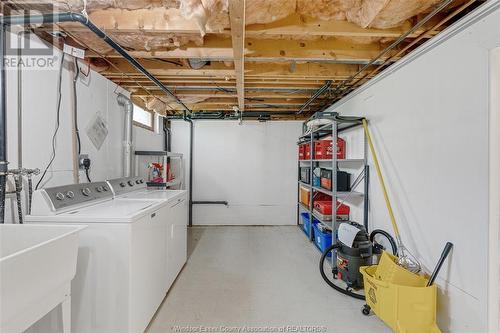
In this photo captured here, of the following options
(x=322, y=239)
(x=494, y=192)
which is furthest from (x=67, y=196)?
(x=322, y=239)

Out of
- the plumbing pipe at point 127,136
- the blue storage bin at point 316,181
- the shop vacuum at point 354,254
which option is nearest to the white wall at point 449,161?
the shop vacuum at point 354,254

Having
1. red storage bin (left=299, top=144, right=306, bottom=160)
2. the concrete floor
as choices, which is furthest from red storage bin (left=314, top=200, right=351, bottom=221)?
red storage bin (left=299, top=144, right=306, bottom=160)

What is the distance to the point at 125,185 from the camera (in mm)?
2508

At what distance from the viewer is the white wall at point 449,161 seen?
4.62 ft

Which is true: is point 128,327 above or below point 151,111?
below

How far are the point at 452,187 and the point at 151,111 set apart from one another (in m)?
4.11

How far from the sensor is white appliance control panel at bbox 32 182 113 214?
1484mm

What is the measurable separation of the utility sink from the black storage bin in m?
3.35

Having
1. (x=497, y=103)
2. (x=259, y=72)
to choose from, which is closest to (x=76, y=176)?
(x=259, y=72)

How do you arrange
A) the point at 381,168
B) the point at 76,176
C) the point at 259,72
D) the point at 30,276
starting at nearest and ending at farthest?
1. the point at 30,276
2. the point at 76,176
3. the point at 381,168
4. the point at 259,72

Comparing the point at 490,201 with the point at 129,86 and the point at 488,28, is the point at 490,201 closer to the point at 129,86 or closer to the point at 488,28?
the point at 488,28

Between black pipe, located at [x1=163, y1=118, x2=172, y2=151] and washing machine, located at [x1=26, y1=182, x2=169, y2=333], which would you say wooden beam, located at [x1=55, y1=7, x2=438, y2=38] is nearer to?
washing machine, located at [x1=26, y1=182, x2=169, y2=333]

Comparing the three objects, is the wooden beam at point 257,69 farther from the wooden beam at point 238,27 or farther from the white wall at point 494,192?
the white wall at point 494,192

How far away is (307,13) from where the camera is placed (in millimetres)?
1706
